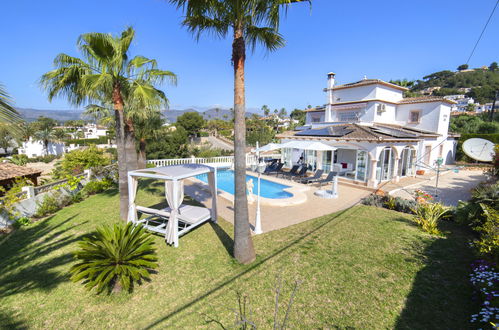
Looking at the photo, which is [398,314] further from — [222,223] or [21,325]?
[21,325]

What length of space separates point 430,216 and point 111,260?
376 inches

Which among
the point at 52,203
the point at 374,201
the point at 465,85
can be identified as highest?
the point at 465,85

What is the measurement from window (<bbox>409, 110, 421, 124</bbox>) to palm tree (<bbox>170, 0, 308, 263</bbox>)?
20987mm

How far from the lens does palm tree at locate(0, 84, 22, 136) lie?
128 inches

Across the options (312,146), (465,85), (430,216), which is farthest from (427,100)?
(465,85)

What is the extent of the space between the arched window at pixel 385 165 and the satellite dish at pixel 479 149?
8.57m

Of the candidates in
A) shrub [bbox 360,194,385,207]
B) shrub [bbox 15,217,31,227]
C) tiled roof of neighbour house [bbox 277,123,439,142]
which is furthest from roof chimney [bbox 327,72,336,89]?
shrub [bbox 15,217,31,227]

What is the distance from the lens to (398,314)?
4.21 metres

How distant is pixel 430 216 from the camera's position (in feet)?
25.8

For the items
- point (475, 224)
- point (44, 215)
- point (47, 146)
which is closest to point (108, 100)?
point (44, 215)

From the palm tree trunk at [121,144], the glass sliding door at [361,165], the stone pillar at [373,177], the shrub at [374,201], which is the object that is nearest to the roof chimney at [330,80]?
the glass sliding door at [361,165]

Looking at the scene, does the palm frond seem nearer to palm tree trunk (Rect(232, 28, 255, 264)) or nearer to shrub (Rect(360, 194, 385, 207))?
palm tree trunk (Rect(232, 28, 255, 264))

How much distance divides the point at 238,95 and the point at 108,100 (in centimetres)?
552

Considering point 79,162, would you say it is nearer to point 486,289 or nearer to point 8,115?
point 8,115
